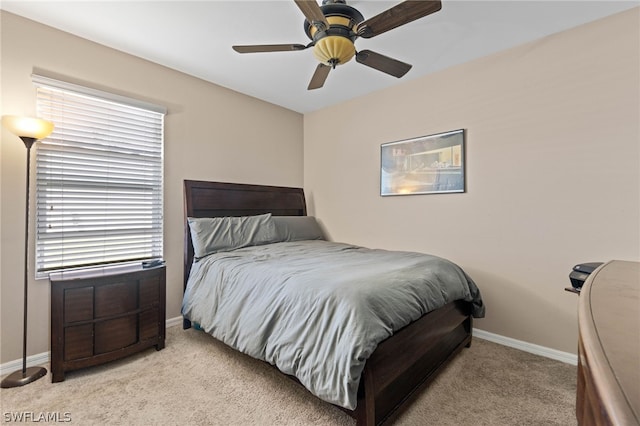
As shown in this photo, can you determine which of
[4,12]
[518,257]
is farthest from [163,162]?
[518,257]

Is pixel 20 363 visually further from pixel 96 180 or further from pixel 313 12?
pixel 313 12

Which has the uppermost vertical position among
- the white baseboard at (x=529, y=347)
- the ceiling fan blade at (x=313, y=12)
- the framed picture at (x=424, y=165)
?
the ceiling fan blade at (x=313, y=12)

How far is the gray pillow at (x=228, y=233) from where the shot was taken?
282cm

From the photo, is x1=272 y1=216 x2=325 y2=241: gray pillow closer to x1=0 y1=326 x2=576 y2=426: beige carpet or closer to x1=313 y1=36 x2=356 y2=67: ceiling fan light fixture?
x1=0 y1=326 x2=576 y2=426: beige carpet

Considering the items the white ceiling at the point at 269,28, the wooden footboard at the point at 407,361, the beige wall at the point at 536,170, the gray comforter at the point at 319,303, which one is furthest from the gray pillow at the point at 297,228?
the wooden footboard at the point at 407,361

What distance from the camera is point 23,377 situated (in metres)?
1.98

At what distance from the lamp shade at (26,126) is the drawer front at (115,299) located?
112 centimetres

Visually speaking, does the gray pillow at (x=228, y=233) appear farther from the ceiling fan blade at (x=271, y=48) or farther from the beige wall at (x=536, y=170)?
the ceiling fan blade at (x=271, y=48)

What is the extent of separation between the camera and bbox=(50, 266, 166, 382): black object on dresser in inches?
77.3

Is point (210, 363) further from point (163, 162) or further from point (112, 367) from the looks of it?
point (163, 162)

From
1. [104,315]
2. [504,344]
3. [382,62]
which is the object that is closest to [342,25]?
[382,62]

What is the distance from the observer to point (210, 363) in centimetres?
223

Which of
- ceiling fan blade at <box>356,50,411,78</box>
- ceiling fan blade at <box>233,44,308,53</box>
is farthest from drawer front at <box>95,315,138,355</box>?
ceiling fan blade at <box>356,50,411,78</box>

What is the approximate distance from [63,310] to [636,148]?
160 inches
